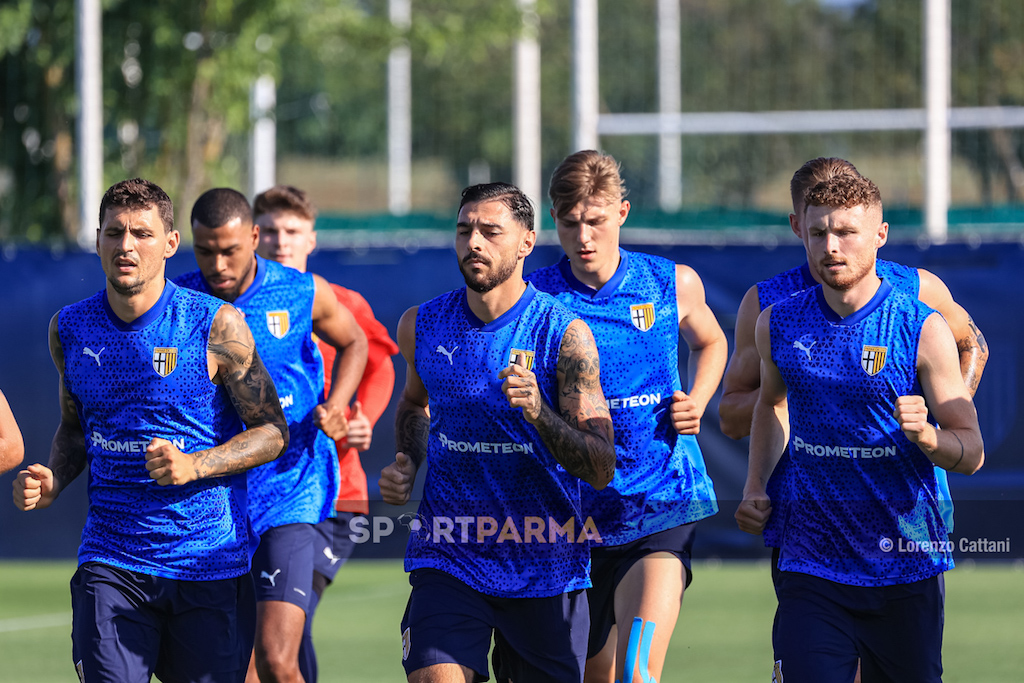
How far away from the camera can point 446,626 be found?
4.81 m

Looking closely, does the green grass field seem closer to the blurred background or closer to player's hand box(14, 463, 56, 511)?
the blurred background

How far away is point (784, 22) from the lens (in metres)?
15.3

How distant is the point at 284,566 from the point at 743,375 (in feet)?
7.06

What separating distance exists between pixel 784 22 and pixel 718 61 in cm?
82

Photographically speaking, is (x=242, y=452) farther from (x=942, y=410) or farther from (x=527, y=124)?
(x=527, y=124)

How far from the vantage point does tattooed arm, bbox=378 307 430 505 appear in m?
4.88

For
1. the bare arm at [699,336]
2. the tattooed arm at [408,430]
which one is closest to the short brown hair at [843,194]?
the bare arm at [699,336]

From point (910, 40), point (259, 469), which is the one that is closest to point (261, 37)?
point (910, 40)

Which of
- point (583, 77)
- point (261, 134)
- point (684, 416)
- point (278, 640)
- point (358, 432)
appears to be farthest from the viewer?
point (261, 134)

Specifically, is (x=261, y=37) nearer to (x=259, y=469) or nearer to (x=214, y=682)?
(x=259, y=469)

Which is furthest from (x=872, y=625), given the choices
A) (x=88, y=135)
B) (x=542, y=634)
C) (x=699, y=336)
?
(x=88, y=135)

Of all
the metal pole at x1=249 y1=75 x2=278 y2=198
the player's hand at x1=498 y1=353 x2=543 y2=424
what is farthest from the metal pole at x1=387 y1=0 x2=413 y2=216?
the player's hand at x1=498 y1=353 x2=543 y2=424

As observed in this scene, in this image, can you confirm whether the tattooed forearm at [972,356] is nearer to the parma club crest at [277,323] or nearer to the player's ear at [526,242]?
the player's ear at [526,242]

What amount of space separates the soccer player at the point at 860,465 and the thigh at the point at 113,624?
86.9 inches
